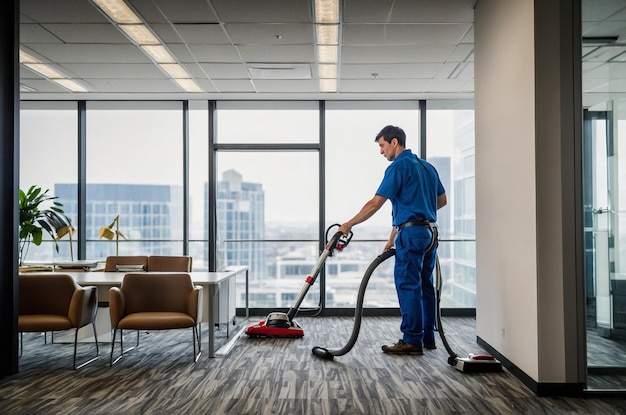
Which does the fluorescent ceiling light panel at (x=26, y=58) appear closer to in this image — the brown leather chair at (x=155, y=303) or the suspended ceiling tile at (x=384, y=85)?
the brown leather chair at (x=155, y=303)

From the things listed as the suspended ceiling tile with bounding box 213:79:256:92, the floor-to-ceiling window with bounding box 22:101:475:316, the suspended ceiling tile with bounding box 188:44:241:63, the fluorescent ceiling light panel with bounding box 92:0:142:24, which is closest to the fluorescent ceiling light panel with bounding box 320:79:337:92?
the floor-to-ceiling window with bounding box 22:101:475:316

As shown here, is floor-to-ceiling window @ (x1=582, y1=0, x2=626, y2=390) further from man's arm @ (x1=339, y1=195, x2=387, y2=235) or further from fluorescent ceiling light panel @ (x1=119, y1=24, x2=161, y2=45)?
fluorescent ceiling light panel @ (x1=119, y1=24, x2=161, y2=45)

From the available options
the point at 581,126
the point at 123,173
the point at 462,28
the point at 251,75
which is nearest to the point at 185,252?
the point at 123,173

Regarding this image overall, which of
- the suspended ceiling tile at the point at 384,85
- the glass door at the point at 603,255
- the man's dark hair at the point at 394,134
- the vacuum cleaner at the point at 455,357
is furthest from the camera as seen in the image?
the suspended ceiling tile at the point at 384,85

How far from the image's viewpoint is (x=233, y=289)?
5.52 metres

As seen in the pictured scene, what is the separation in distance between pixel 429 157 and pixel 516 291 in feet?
11.5

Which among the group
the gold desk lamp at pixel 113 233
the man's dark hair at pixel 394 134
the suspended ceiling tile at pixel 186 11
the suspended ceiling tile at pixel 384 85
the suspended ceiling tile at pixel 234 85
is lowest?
the gold desk lamp at pixel 113 233

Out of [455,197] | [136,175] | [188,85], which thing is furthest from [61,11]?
[455,197]

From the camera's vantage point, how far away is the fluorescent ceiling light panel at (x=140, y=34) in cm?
445

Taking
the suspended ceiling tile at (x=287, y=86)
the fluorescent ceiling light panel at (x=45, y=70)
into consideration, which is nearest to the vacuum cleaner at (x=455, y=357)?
the suspended ceiling tile at (x=287, y=86)

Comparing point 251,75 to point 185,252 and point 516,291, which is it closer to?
point 185,252

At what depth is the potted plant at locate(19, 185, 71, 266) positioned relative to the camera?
5965 millimetres

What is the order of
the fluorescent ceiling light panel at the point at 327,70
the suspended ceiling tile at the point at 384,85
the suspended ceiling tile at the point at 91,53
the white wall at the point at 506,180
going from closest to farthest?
the white wall at the point at 506,180 → the suspended ceiling tile at the point at 91,53 → the fluorescent ceiling light panel at the point at 327,70 → the suspended ceiling tile at the point at 384,85

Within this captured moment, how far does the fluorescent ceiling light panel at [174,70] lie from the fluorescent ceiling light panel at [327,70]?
1.40 meters
